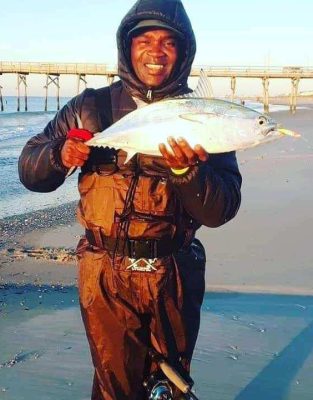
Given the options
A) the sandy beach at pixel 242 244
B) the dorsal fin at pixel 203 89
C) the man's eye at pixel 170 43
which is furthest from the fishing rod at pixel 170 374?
the sandy beach at pixel 242 244

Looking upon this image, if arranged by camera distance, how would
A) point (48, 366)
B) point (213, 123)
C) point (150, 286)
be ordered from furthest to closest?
point (48, 366)
point (150, 286)
point (213, 123)

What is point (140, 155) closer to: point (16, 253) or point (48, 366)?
point (48, 366)

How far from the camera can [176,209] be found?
10.6ft

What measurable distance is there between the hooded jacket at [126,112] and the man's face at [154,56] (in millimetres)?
43

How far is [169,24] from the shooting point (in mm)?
3230

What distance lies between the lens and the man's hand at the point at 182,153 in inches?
112

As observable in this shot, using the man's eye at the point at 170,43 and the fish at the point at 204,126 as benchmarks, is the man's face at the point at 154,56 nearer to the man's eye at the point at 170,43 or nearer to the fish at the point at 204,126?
the man's eye at the point at 170,43

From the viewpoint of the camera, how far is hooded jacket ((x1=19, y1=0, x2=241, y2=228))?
3.07 m

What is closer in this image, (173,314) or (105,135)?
(105,135)

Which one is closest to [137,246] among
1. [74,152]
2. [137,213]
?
[137,213]

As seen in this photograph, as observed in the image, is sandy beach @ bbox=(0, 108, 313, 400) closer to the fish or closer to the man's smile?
the fish

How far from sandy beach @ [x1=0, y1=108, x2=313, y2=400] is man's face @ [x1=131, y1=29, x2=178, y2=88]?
2.37 m

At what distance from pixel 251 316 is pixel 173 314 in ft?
8.75

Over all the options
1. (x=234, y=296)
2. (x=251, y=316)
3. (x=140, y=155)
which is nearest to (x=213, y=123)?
(x=140, y=155)
